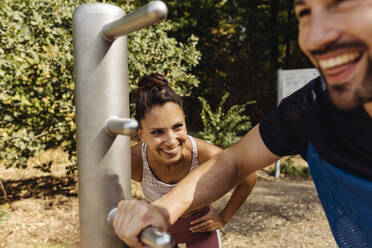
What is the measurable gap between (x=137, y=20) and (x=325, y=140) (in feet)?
2.87

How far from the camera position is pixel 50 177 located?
5.53m

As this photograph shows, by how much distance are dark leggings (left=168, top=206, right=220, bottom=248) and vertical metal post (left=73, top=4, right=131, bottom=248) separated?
1429 mm

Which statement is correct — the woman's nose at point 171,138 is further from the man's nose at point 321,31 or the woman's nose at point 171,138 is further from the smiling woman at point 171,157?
the man's nose at point 321,31

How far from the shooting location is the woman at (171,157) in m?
2.09

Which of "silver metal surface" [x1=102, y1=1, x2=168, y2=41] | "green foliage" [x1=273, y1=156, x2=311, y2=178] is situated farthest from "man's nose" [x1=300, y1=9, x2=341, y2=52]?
"green foliage" [x1=273, y1=156, x2=311, y2=178]

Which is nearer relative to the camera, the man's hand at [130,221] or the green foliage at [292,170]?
the man's hand at [130,221]

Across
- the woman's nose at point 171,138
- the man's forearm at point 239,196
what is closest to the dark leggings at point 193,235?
the man's forearm at point 239,196

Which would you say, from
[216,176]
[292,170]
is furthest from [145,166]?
[292,170]

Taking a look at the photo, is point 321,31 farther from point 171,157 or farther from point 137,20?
point 171,157

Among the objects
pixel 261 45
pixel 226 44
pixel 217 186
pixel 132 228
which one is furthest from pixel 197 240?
pixel 261 45

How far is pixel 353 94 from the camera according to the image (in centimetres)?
94

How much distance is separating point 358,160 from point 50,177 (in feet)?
17.2

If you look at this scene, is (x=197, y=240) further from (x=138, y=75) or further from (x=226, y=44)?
(x=226, y=44)

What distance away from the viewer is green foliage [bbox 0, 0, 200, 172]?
3.92 metres
